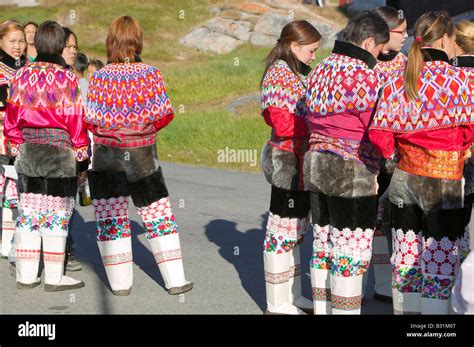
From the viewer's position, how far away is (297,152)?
688 centimetres

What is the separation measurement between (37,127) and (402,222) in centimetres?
303

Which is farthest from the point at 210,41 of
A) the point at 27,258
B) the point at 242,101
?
the point at 27,258

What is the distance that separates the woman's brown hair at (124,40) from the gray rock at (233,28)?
43.0 meters

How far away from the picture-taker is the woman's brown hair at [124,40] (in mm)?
7336

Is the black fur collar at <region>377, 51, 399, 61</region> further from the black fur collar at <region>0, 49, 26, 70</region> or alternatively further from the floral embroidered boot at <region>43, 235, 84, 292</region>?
the black fur collar at <region>0, 49, 26, 70</region>

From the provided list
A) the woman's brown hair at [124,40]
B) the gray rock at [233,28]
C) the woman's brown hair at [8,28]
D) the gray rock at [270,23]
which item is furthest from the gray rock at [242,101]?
the gray rock at [233,28]

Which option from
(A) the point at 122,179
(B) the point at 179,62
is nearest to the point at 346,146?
(A) the point at 122,179

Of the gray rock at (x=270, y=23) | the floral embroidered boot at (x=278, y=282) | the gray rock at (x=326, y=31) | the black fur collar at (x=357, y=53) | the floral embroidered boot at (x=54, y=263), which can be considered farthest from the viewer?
the gray rock at (x=270, y=23)

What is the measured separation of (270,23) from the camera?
49719 mm

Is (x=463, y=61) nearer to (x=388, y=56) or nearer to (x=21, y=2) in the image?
(x=388, y=56)

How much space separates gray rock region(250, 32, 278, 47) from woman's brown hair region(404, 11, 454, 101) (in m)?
43.1

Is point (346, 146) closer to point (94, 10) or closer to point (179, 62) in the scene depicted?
point (179, 62)

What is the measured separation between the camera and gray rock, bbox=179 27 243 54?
49.3m

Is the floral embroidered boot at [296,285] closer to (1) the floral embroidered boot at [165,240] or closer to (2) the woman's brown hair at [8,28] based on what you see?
(1) the floral embroidered boot at [165,240]
